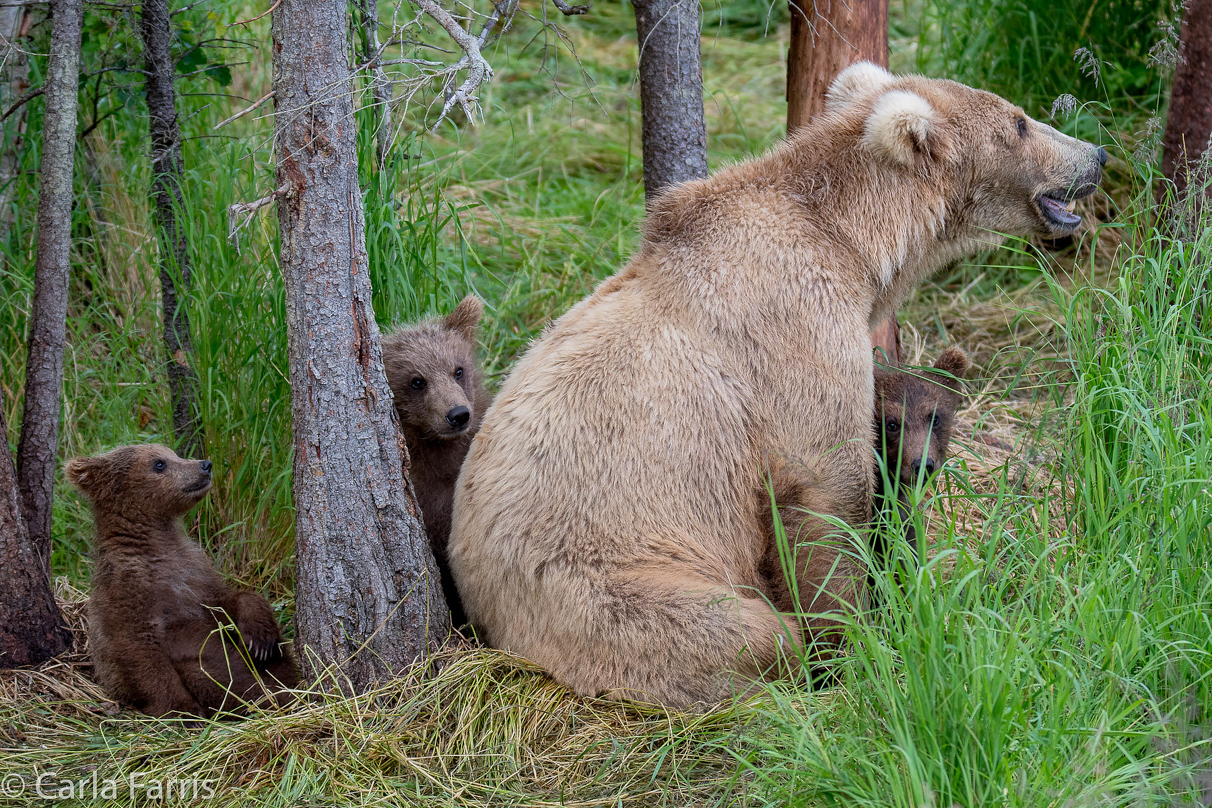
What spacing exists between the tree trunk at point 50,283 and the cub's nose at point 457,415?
155cm

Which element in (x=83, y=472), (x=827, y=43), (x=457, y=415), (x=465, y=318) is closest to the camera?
(x=83, y=472)

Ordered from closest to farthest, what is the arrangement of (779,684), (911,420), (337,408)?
1. (779,684)
2. (337,408)
3. (911,420)

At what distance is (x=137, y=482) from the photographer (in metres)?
3.88

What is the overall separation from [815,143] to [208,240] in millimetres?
2635

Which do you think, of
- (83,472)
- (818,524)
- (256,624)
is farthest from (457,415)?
(818,524)

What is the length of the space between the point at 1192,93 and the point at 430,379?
133 inches

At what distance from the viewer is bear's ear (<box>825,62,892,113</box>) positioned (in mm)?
3902

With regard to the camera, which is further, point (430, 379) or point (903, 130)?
point (430, 379)

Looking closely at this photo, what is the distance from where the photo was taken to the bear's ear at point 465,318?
455cm

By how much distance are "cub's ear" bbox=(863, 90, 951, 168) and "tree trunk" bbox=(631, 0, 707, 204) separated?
1.27 metres

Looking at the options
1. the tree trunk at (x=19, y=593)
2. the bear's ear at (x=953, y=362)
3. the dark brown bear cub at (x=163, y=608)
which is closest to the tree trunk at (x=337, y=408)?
the dark brown bear cub at (x=163, y=608)

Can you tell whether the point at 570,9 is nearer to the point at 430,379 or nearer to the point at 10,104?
the point at 430,379

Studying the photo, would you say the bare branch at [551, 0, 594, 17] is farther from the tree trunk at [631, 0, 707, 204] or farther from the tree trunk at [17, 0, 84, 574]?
the tree trunk at [17, 0, 84, 574]

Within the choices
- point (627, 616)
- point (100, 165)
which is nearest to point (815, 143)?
point (627, 616)
